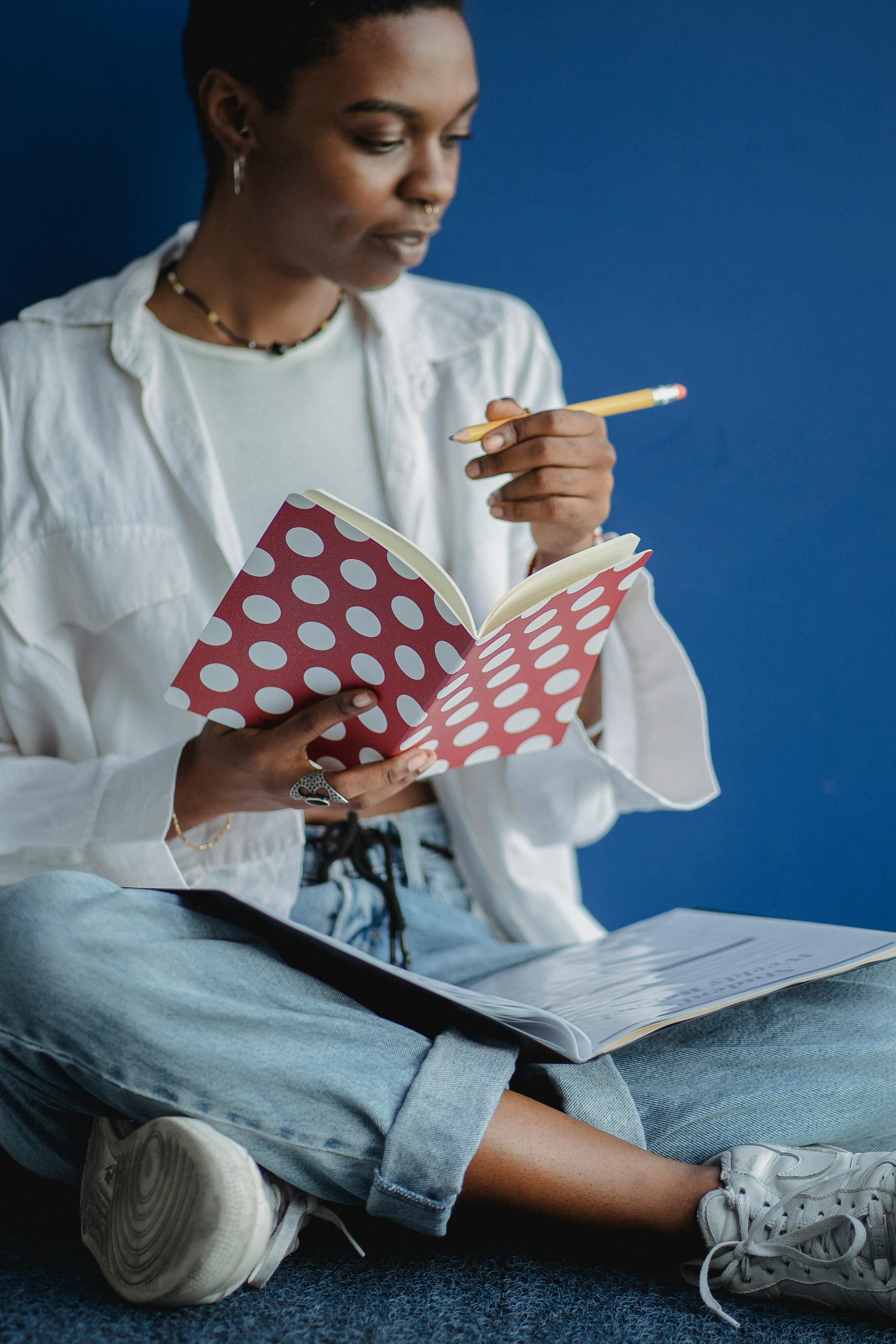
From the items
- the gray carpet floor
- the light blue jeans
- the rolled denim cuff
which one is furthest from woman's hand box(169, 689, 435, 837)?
the gray carpet floor

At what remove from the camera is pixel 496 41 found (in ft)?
4.44

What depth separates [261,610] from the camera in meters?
0.79

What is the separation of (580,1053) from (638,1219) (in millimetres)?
137

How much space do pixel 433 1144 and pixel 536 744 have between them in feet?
1.19

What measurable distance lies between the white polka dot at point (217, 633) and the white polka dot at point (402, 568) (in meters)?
0.14

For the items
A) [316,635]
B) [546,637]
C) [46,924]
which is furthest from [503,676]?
[46,924]

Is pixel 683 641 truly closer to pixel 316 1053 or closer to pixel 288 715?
pixel 288 715

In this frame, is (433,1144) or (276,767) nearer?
(433,1144)

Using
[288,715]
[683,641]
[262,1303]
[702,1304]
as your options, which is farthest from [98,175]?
[702,1304]

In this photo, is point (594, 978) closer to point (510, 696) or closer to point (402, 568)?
point (510, 696)

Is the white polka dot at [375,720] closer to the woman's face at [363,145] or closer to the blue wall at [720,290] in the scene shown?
the woman's face at [363,145]

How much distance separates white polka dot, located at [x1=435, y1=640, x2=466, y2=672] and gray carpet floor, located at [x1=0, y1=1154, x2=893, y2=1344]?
394mm

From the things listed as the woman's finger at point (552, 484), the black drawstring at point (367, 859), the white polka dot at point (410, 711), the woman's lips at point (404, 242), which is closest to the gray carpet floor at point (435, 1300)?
the black drawstring at point (367, 859)

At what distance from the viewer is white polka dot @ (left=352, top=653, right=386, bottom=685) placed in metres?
0.80
